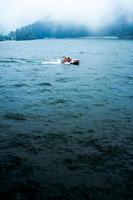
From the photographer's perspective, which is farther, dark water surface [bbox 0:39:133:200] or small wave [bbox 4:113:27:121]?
small wave [bbox 4:113:27:121]

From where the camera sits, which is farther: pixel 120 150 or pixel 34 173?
pixel 120 150

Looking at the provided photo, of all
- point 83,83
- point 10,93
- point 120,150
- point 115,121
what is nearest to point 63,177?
point 120,150

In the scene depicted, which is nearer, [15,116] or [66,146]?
[66,146]

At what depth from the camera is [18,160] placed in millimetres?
11586

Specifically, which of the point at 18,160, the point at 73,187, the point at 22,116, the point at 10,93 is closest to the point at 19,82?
the point at 10,93

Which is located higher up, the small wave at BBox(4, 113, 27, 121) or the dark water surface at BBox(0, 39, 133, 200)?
the small wave at BBox(4, 113, 27, 121)

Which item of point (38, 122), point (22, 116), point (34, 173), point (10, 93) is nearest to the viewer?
point (34, 173)

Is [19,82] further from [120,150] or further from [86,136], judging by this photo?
[120,150]

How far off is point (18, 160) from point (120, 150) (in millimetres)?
4514

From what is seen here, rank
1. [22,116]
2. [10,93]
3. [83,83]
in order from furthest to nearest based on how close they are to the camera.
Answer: [83,83]
[10,93]
[22,116]

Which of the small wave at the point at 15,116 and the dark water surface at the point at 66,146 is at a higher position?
the small wave at the point at 15,116

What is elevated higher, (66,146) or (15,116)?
(15,116)

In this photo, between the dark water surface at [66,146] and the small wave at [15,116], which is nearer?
the dark water surface at [66,146]

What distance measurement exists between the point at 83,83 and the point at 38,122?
14359mm
